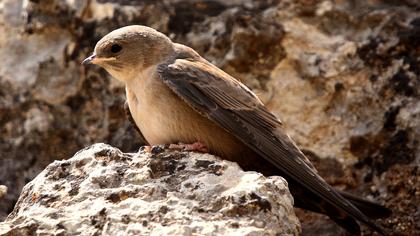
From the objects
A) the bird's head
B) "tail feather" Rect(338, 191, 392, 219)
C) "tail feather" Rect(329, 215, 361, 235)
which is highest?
the bird's head

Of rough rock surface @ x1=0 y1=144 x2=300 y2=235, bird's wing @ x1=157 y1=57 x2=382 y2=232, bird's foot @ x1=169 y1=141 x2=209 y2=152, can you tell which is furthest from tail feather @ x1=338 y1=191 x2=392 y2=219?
rough rock surface @ x1=0 y1=144 x2=300 y2=235

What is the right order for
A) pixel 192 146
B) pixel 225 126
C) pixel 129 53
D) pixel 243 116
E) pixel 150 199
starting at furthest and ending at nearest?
1. pixel 129 53
2. pixel 243 116
3. pixel 225 126
4. pixel 192 146
5. pixel 150 199

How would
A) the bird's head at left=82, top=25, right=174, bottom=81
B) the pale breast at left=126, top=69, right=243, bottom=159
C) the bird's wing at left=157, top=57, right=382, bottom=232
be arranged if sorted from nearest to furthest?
the bird's wing at left=157, top=57, right=382, bottom=232
the pale breast at left=126, top=69, right=243, bottom=159
the bird's head at left=82, top=25, right=174, bottom=81

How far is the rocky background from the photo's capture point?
5977 millimetres

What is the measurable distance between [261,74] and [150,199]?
94.7 inches

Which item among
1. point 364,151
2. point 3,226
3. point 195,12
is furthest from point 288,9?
point 3,226

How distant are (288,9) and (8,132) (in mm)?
2091

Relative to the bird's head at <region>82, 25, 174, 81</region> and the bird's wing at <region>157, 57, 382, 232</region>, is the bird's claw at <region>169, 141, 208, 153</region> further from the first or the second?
the bird's head at <region>82, 25, 174, 81</region>

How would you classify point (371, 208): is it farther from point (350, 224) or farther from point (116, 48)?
point (116, 48)

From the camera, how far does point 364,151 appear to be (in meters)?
5.95

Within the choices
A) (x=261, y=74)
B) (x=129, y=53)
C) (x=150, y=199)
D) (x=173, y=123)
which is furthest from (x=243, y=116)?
(x=150, y=199)

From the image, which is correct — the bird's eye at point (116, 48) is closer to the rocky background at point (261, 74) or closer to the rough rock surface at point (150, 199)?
the rocky background at point (261, 74)

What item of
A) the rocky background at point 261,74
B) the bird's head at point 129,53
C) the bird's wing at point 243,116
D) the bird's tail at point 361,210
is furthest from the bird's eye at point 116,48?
the bird's tail at point 361,210

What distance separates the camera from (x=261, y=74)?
6.28m
